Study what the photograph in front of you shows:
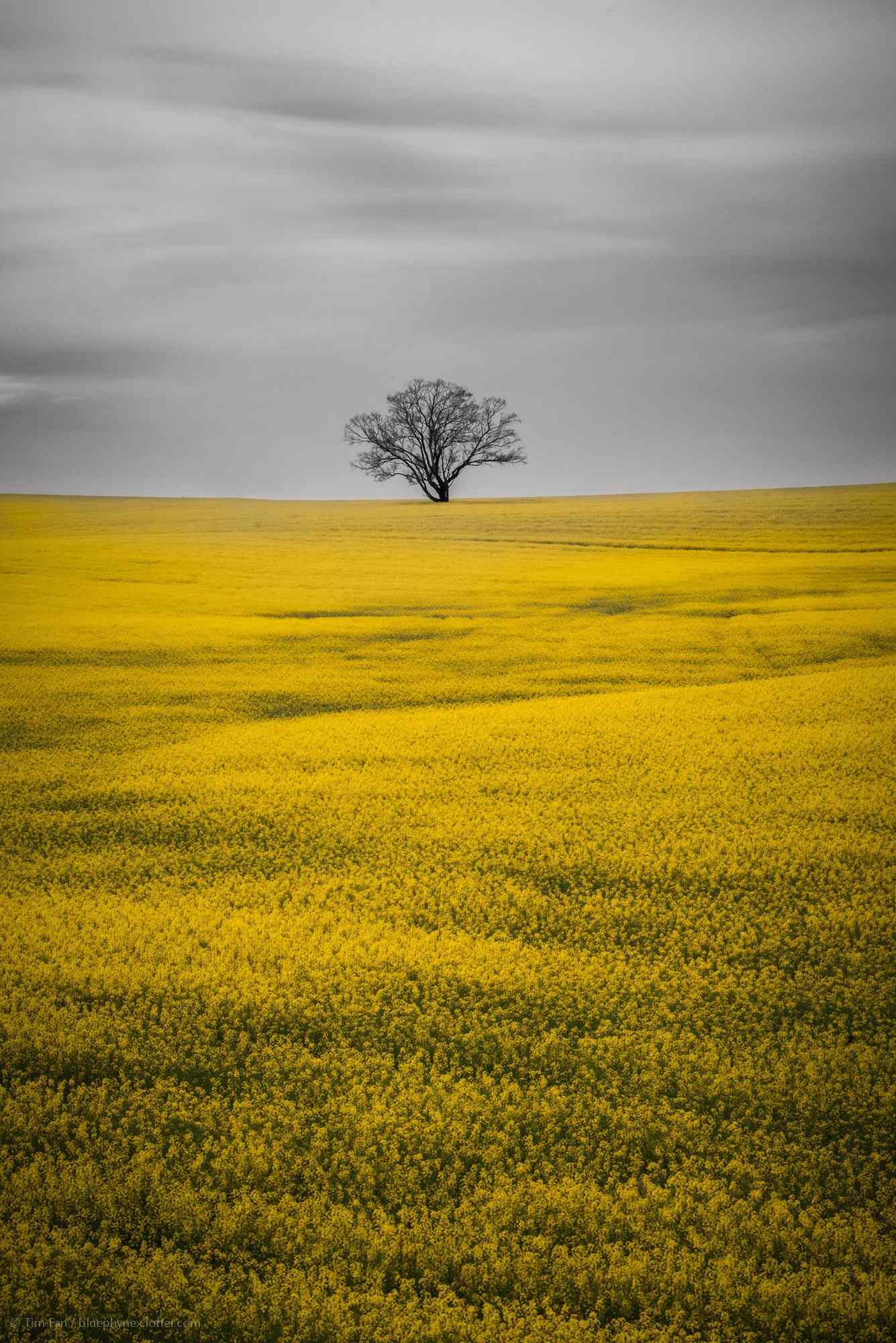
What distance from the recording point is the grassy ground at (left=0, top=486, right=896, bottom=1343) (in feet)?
8.95

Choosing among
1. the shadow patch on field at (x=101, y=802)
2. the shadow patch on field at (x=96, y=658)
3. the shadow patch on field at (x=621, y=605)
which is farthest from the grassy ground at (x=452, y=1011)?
the shadow patch on field at (x=621, y=605)

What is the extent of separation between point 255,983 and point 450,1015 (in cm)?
103

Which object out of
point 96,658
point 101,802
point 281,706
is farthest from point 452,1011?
point 96,658

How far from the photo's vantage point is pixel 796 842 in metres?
5.66

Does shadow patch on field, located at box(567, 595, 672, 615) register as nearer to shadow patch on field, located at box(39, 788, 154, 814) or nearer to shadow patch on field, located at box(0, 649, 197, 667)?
shadow patch on field, located at box(0, 649, 197, 667)

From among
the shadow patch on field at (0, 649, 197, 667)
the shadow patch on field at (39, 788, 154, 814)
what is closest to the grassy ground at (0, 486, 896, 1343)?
the shadow patch on field at (39, 788, 154, 814)

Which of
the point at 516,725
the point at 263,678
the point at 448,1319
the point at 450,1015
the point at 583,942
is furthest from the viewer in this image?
the point at 263,678

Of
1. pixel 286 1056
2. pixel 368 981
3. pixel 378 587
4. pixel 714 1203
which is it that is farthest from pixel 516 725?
pixel 378 587

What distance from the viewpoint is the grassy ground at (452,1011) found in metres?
2.73

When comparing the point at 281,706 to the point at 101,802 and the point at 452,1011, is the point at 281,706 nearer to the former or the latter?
the point at 101,802

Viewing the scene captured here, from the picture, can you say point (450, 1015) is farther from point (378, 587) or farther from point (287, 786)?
point (378, 587)

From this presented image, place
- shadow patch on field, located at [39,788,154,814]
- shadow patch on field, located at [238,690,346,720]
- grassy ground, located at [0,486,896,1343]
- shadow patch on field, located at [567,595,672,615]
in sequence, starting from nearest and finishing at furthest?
grassy ground, located at [0,486,896,1343], shadow patch on field, located at [39,788,154,814], shadow patch on field, located at [238,690,346,720], shadow patch on field, located at [567,595,672,615]

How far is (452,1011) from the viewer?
4070 millimetres

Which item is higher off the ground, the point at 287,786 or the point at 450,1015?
the point at 287,786
